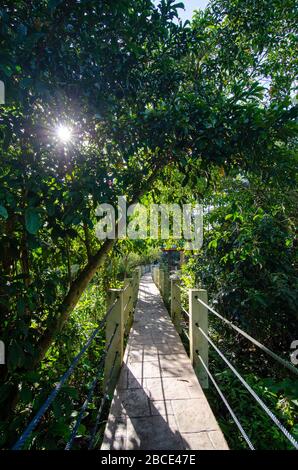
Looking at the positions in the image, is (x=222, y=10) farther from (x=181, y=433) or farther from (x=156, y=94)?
→ (x=181, y=433)

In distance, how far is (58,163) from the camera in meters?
2.22

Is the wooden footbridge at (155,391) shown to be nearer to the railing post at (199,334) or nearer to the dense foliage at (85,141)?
the railing post at (199,334)

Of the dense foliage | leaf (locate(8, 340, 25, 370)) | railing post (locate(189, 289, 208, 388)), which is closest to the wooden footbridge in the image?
railing post (locate(189, 289, 208, 388))

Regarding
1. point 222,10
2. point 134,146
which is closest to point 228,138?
point 134,146

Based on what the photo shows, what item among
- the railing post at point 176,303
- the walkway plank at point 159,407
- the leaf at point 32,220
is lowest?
the walkway plank at point 159,407

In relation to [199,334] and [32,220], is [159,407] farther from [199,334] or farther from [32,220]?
[32,220]

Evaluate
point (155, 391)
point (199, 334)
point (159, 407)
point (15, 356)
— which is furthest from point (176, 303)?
point (15, 356)

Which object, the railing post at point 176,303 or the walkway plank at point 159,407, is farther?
the railing post at point 176,303

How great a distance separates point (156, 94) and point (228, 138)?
101cm

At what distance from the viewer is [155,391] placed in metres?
2.62

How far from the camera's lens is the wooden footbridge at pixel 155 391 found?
1797 mm

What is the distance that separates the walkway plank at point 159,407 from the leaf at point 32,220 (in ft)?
5.25

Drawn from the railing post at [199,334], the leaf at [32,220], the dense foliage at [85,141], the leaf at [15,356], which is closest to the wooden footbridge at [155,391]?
the railing post at [199,334]

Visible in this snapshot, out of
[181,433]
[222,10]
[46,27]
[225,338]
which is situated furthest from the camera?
[225,338]
